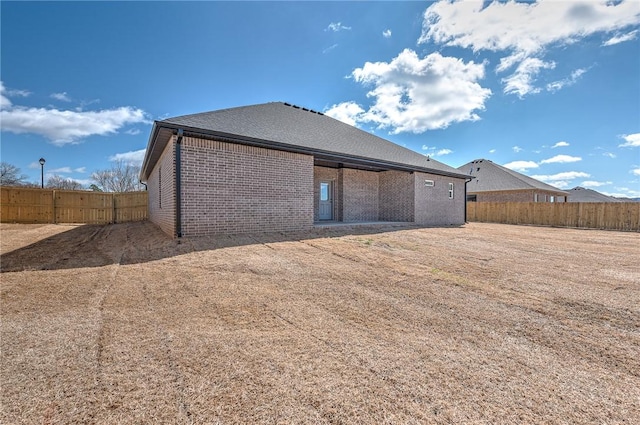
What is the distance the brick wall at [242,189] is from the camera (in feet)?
25.0

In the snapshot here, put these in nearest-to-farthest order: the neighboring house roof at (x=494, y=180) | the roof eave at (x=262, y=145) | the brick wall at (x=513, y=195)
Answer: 1. the roof eave at (x=262, y=145)
2. the brick wall at (x=513, y=195)
3. the neighboring house roof at (x=494, y=180)

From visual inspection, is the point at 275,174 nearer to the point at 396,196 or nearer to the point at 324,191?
the point at 324,191

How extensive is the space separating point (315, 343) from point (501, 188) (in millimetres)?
28027

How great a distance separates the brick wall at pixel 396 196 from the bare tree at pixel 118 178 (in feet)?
120

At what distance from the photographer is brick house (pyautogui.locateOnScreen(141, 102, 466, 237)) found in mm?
7629

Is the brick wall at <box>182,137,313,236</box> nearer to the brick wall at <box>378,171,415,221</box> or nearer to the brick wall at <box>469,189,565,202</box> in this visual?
the brick wall at <box>378,171,415,221</box>

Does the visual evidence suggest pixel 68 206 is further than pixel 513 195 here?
No

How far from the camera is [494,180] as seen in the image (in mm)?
26062

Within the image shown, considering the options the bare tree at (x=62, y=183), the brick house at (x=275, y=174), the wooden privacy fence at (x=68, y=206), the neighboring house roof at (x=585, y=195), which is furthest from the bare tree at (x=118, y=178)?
the neighboring house roof at (x=585, y=195)

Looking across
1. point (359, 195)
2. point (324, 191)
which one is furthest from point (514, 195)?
point (324, 191)

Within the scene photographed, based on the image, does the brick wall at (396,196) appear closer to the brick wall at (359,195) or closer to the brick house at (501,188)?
the brick wall at (359,195)

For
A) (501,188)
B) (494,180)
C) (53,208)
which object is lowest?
(53,208)

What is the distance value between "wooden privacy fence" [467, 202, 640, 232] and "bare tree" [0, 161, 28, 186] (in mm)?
44601

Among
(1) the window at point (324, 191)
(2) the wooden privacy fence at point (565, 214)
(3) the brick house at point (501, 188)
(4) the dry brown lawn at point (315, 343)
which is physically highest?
(3) the brick house at point (501, 188)
